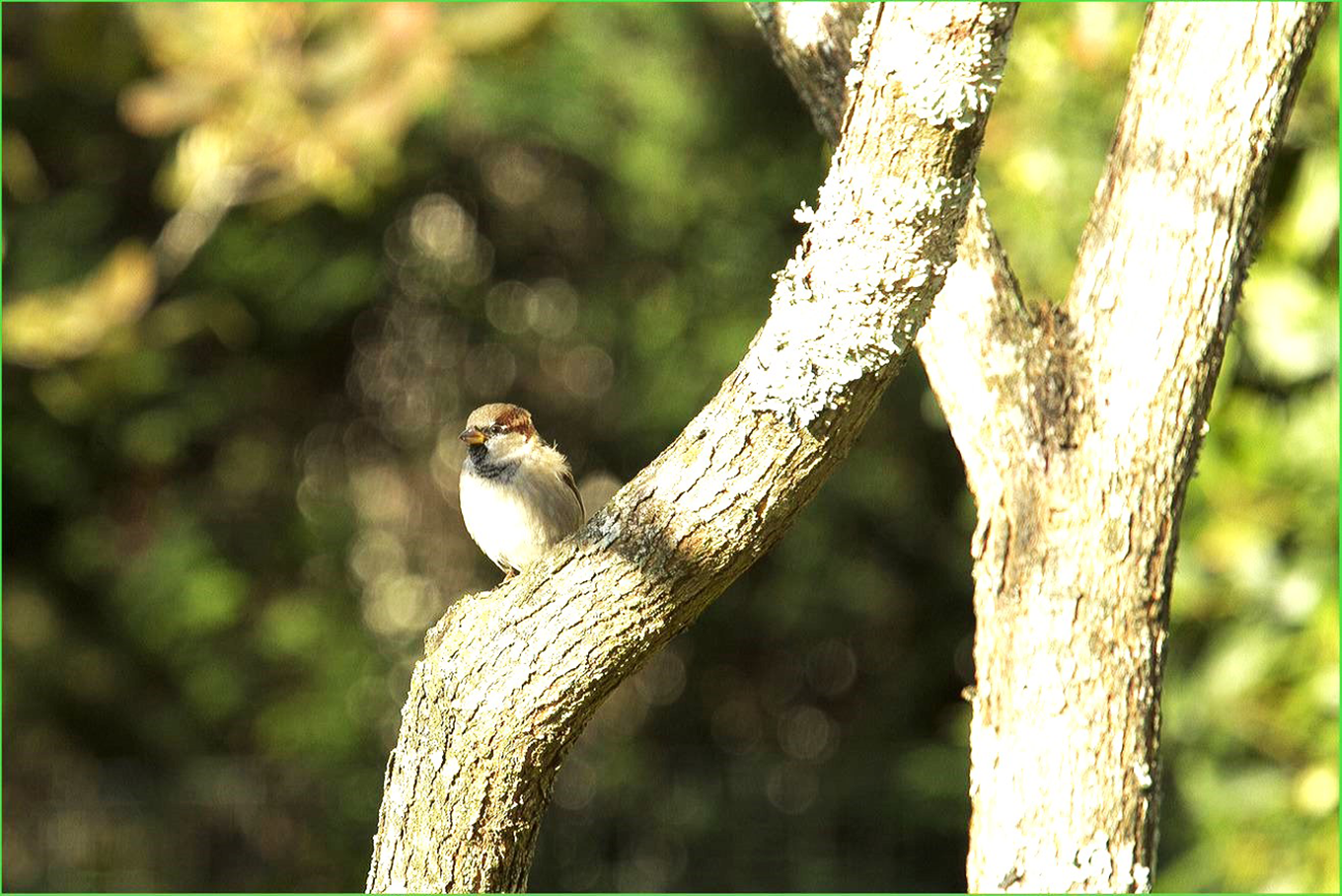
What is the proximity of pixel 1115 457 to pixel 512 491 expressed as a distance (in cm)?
166

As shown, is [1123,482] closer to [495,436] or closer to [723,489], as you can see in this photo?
[723,489]

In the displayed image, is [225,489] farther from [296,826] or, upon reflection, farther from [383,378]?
[296,826]

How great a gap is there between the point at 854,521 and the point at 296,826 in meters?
3.07

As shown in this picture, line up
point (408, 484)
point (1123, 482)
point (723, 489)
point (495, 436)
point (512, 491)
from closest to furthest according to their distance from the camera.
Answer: point (723, 489) < point (1123, 482) < point (512, 491) < point (495, 436) < point (408, 484)

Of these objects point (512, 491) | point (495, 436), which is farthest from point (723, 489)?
point (495, 436)

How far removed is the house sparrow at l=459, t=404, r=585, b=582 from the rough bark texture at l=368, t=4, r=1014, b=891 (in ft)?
4.72

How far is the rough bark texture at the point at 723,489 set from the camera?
2148 millimetres

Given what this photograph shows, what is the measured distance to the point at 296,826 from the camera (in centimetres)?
758

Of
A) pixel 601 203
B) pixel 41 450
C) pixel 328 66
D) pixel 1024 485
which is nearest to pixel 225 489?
pixel 41 450

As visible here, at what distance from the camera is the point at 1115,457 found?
272 cm

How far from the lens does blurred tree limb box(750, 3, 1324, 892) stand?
267 centimetres

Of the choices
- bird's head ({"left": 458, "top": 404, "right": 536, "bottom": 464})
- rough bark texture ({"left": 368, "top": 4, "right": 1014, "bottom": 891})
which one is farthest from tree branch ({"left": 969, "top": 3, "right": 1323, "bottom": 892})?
bird's head ({"left": 458, "top": 404, "right": 536, "bottom": 464})

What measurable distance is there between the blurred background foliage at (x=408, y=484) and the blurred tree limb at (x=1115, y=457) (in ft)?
12.5

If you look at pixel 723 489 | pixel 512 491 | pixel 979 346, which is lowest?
pixel 723 489
